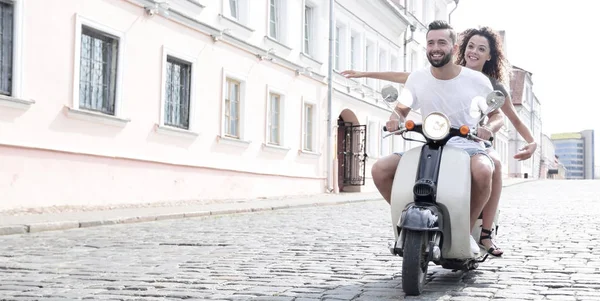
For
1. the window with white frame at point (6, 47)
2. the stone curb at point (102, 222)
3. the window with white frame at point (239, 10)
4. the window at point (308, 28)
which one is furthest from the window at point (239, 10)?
the window with white frame at point (6, 47)

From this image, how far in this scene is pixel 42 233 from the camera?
9336 millimetres

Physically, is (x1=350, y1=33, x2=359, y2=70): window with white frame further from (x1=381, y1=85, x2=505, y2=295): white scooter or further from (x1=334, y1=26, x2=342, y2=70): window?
(x1=381, y1=85, x2=505, y2=295): white scooter

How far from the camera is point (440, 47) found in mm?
5062

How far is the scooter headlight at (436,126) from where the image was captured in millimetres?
4621

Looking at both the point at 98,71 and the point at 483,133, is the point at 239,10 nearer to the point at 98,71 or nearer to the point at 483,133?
the point at 98,71

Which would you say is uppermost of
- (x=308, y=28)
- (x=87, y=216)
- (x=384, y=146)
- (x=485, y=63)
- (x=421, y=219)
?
(x=308, y=28)

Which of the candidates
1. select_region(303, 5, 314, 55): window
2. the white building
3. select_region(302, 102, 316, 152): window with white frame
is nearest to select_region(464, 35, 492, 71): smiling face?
select_region(302, 102, 316, 152): window with white frame

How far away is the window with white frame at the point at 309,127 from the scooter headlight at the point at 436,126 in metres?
17.7

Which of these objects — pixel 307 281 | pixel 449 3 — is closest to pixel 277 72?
pixel 307 281

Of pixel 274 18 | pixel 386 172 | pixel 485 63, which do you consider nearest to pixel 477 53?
pixel 485 63

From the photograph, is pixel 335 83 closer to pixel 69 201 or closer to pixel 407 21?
pixel 407 21

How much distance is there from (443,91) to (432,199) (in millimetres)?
876

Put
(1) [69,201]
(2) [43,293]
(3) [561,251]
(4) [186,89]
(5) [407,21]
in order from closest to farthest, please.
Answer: (2) [43,293]
(3) [561,251]
(1) [69,201]
(4) [186,89]
(5) [407,21]

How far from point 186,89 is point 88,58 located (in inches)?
128
